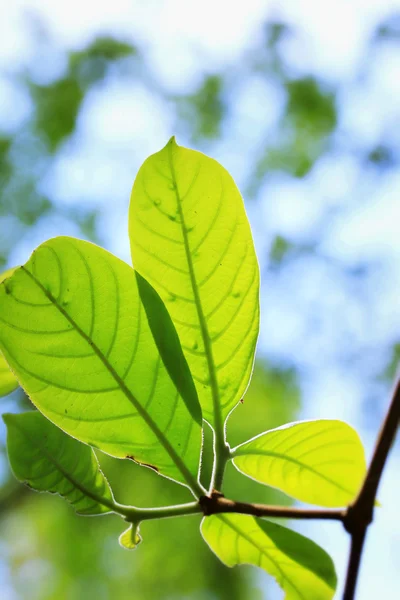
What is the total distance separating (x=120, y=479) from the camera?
609 centimetres

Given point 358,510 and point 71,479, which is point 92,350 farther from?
point 358,510

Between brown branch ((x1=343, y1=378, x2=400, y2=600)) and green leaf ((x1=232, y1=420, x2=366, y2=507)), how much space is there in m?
0.12

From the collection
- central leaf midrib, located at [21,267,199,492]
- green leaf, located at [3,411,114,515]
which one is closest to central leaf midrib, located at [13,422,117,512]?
green leaf, located at [3,411,114,515]

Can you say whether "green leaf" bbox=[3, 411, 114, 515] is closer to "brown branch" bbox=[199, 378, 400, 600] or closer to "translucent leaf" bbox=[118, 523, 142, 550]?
"translucent leaf" bbox=[118, 523, 142, 550]

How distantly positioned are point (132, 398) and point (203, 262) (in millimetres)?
190

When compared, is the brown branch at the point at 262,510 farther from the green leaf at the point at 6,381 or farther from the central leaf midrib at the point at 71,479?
the green leaf at the point at 6,381

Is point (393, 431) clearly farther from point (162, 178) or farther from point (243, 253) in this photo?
point (162, 178)

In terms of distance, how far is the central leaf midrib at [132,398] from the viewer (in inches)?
24.5

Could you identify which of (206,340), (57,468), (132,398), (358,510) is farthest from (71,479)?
(358,510)

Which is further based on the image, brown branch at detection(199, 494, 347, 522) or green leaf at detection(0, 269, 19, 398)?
green leaf at detection(0, 269, 19, 398)

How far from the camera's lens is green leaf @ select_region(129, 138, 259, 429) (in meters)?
0.67

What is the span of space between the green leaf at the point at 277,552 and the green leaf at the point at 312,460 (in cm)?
7

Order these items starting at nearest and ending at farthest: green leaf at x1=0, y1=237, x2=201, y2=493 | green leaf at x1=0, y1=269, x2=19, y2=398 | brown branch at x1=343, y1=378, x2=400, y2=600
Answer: brown branch at x1=343, y1=378, x2=400, y2=600, green leaf at x1=0, y1=237, x2=201, y2=493, green leaf at x1=0, y1=269, x2=19, y2=398

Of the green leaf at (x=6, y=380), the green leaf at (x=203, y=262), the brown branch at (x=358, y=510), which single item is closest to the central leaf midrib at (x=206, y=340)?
the green leaf at (x=203, y=262)
